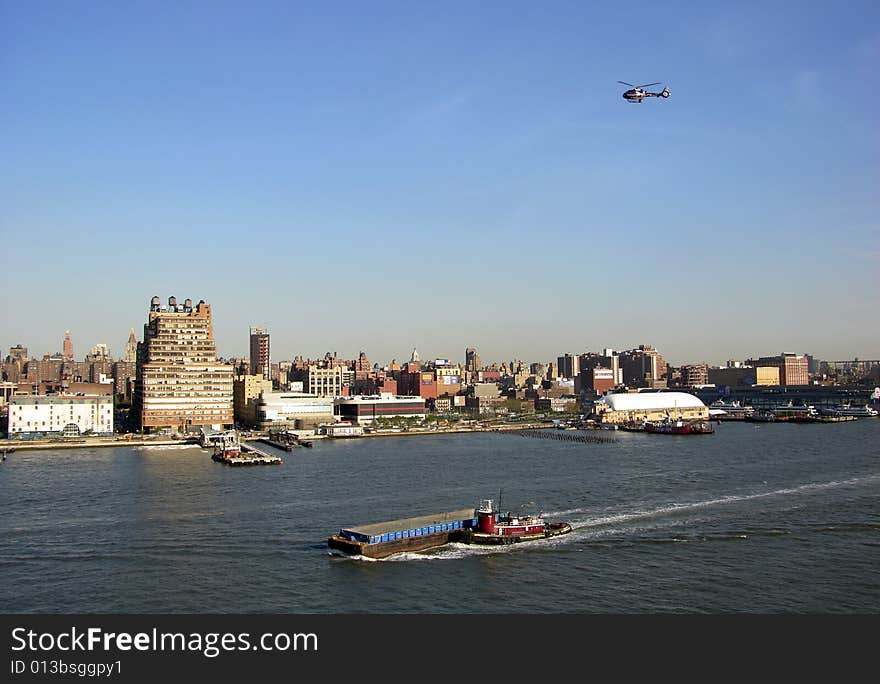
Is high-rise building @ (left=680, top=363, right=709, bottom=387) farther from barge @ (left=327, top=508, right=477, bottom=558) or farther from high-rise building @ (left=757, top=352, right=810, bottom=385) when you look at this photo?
barge @ (left=327, top=508, right=477, bottom=558)

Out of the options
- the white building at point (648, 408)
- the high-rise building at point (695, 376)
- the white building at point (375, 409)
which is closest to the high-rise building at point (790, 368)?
the high-rise building at point (695, 376)

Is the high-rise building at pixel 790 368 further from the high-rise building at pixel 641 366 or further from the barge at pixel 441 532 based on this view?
the barge at pixel 441 532

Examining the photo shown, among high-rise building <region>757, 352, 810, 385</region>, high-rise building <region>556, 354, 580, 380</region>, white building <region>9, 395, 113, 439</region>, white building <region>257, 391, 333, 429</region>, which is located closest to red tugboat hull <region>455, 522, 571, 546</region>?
white building <region>9, 395, 113, 439</region>

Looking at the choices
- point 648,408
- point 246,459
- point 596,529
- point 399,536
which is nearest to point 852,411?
point 648,408

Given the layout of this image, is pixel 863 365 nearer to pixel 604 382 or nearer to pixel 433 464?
pixel 604 382

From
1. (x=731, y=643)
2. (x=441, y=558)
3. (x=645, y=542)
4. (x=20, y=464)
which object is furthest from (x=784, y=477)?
(x=20, y=464)
